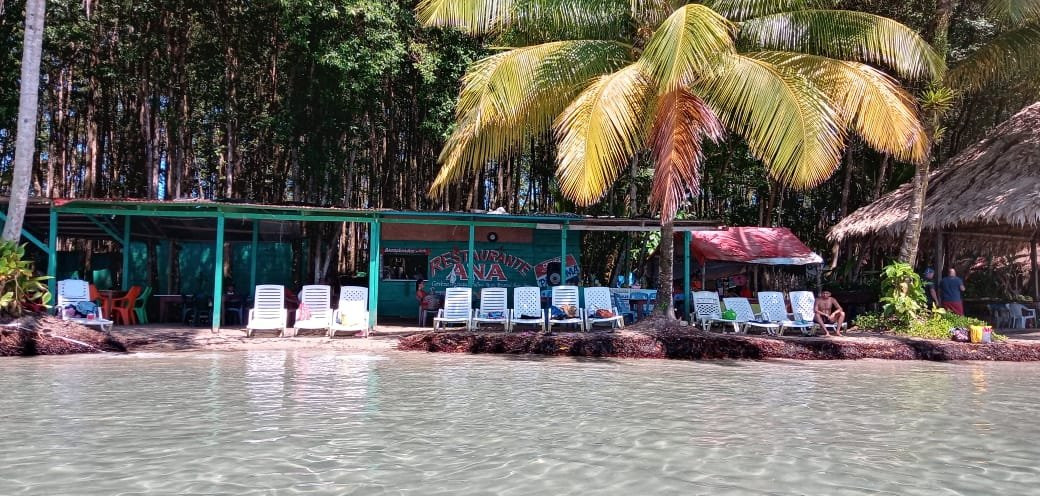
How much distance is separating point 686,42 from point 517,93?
9.08 feet

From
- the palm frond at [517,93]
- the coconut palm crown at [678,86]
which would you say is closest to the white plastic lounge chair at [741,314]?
the coconut palm crown at [678,86]

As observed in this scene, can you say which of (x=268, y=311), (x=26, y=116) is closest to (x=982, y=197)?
(x=268, y=311)

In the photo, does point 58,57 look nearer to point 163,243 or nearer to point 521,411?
point 163,243

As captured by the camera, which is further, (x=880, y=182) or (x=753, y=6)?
(x=880, y=182)

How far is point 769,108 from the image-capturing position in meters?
9.24

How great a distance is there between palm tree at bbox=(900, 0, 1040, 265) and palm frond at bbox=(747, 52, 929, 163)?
2.44 meters

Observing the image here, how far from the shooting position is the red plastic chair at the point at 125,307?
1353 cm

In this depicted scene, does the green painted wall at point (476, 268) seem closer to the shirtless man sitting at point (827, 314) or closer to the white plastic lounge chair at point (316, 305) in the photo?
the white plastic lounge chair at point (316, 305)

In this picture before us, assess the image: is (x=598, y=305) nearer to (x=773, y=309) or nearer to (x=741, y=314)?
(x=741, y=314)

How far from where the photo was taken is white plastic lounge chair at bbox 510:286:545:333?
1261cm

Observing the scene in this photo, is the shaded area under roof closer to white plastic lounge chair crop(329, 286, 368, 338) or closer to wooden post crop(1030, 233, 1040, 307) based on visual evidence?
white plastic lounge chair crop(329, 286, 368, 338)

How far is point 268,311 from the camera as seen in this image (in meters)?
12.1

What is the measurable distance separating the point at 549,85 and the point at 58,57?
14.0 m

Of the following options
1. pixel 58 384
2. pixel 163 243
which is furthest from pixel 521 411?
pixel 163 243
